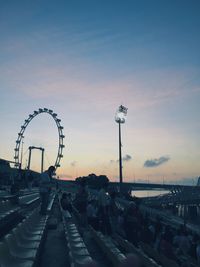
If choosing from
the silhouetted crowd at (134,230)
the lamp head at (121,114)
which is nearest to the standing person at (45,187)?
the silhouetted crowd at (134,230)

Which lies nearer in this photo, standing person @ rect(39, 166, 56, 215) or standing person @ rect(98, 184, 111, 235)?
standing person @ rect(98, 184, 111, 235)

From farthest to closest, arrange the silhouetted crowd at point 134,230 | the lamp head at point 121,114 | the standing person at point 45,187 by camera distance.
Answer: the lamp head at point 121,114 → the standing person at point 45,187 → the silhouetted crowd at point 134,230

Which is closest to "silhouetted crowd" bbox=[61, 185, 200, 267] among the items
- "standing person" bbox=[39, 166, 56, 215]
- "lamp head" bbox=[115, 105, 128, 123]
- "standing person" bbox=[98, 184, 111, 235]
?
"standing person" bbox=[98, 184, 111, 235]

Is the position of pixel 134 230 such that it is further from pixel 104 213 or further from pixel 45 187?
pixel 45 187

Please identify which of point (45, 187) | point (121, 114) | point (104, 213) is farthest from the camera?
point (121, 114)

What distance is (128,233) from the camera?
11789 mm

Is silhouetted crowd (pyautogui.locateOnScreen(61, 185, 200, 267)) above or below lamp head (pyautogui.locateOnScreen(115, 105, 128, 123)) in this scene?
below

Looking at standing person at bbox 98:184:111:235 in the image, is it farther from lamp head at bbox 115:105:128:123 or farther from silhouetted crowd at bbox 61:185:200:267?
lamp head at bbox 115:105:128:123

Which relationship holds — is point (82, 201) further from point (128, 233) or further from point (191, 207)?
point (191, 207)

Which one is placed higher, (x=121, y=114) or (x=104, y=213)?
(x=121, y=114)

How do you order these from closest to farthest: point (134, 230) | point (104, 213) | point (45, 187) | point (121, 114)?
point (134, 230) < point (104, 213) < point (45, 187) < point (121, 114)

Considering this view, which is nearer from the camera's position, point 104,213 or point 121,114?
point 104,213

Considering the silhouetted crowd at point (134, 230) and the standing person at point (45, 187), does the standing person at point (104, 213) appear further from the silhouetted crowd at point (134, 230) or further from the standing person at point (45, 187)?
the standing person at point (45, 187)

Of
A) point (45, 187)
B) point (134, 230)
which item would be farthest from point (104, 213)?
point (45, 187)
